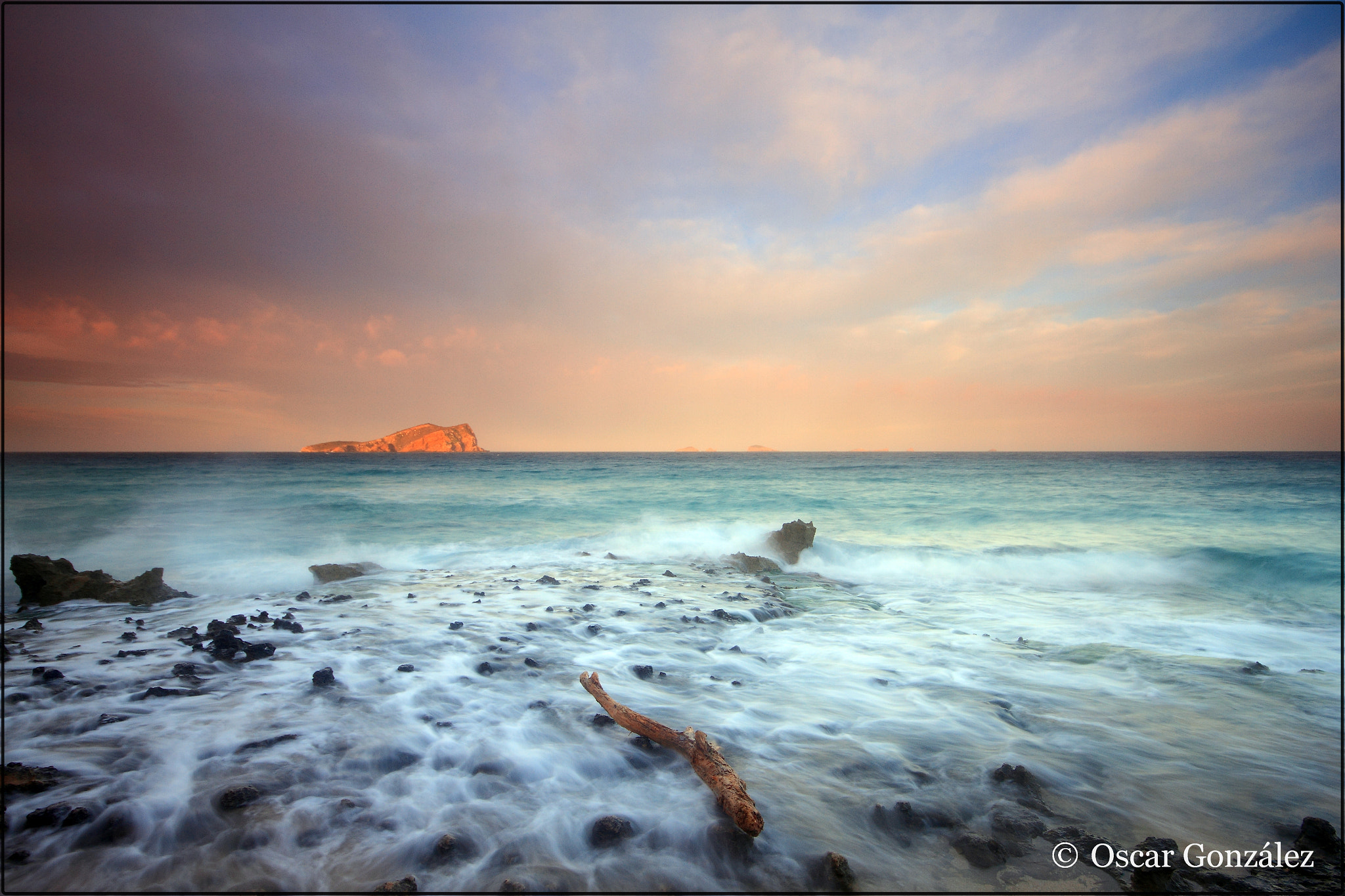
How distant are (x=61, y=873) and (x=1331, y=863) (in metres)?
6.97

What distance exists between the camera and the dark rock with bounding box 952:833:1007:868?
9.47ft

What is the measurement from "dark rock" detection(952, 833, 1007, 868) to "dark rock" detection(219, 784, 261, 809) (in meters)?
4.28

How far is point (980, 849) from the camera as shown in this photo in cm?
296

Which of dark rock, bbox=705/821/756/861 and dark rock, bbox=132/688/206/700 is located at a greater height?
dark rock, bbox=132/688/206/700

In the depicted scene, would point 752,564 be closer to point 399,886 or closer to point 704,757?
point 704,757

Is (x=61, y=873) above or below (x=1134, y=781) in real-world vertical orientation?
above

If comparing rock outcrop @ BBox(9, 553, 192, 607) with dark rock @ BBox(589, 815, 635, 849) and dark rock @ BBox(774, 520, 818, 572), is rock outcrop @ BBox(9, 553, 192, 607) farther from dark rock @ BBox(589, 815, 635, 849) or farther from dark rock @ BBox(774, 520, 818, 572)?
dark rock @ BBox(774, 520, 818, 572)

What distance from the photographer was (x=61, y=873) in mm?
2551

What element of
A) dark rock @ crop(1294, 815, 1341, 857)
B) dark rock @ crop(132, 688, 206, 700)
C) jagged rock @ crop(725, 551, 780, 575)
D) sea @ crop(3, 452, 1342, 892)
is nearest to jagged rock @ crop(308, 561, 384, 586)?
sea @ crop(3, 452, 1342, 892)

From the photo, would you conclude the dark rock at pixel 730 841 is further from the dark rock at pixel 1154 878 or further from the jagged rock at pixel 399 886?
the dark rock at pixel 1154 878

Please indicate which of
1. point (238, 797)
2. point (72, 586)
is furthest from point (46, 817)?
point (72, 586)

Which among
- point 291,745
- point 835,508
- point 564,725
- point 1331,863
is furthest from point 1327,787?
point 835,508

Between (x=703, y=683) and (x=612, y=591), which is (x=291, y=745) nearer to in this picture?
(x=703, y=683)

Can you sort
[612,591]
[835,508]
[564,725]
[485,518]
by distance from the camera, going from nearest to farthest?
1. [564,725]
2. [612,591]
3. [485,518]
4. [835,508]
